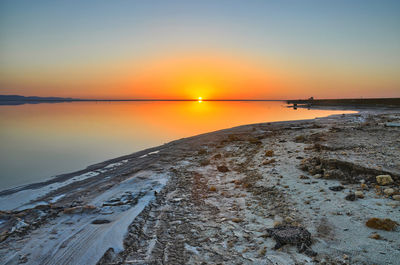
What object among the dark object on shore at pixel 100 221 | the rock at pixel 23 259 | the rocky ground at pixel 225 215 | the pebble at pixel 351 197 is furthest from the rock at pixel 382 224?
the rock at pixel 23 259

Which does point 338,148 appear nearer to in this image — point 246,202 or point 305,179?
point 305,179

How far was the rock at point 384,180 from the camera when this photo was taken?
4.74 meters

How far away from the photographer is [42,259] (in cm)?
341

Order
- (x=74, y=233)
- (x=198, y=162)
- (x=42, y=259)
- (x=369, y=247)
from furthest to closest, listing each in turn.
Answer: (x=198, y=162)
(x=74, y=233)
(x=42, y=259)
(x=369, y=247)

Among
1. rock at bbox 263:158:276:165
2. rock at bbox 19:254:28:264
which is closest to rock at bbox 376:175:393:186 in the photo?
rock at bbox 263:158:276:165

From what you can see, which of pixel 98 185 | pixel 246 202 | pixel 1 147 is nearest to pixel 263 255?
pixel 246 202

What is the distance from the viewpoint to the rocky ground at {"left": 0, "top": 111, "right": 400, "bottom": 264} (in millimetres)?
3268

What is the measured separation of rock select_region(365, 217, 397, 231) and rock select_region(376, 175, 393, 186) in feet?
5.39

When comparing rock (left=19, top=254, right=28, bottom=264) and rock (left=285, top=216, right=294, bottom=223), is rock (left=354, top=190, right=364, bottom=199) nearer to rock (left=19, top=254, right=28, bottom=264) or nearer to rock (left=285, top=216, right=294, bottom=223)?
rock (left=285, top=216, right=294, bottom=223)

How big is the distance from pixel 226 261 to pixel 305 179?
3.47 m

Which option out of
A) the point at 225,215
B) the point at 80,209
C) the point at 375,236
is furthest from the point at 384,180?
the point at 80,209

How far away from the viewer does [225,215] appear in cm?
450

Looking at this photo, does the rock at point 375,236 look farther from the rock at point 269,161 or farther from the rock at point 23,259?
the rock at point 23,259

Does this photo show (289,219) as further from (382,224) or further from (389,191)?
(389,191)
